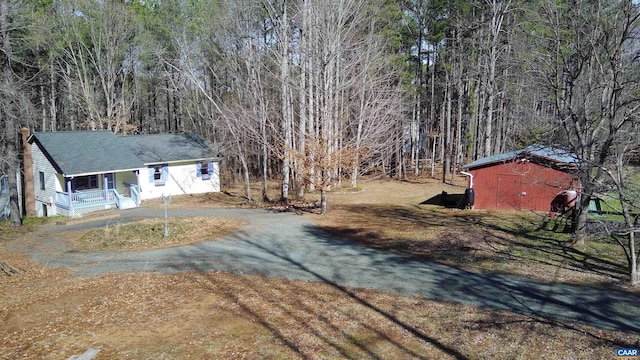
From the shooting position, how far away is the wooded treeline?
20.9 m

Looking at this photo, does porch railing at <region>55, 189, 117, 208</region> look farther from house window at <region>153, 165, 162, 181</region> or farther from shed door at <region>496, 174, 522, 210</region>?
shed door at <region>496, 174, 522, 210</region>

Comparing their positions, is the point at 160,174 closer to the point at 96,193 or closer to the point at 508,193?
the point at 96,193

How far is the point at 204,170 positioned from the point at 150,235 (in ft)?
47.5

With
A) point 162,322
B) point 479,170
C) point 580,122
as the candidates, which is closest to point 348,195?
point 479,170

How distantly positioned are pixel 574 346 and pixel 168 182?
25111mm

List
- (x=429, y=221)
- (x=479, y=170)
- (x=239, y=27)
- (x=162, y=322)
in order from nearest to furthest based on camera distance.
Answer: (x=162, y=322)
(x=429, y=221)
(x=479, y=170)
(x=239, y=27)

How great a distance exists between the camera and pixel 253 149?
33500 mm

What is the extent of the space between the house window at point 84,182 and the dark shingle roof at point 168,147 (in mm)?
2994

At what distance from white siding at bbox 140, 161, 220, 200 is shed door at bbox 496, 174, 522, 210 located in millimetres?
18963

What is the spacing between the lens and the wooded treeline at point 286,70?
68.7ft

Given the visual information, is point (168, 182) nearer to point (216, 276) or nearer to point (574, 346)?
point (216, 276)

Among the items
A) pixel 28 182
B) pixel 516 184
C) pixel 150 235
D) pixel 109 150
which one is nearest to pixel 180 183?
pixel 109 150

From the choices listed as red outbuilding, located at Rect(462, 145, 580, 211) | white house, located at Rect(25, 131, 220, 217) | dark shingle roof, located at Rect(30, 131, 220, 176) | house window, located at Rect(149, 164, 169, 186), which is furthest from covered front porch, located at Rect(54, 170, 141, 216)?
red outbuilding, located at Rect(462, 145, 580, 211)

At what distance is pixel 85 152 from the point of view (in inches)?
935
